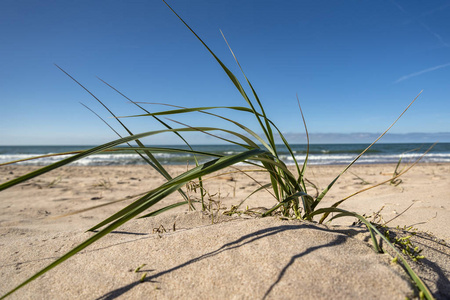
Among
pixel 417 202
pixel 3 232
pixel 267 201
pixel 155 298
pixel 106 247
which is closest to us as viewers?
pixel 155 298

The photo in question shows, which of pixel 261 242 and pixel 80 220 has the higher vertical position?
pixel 261 242

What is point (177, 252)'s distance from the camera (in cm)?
98

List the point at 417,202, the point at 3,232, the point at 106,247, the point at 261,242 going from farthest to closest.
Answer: the point at 417,202 → the point at 3,232 → the point at 106,247 → the point at 261,242

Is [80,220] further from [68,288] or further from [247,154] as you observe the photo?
[247,154]

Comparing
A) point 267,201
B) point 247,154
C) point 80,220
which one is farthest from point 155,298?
point 267,201

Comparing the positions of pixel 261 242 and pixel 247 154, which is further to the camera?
pixel 261 242

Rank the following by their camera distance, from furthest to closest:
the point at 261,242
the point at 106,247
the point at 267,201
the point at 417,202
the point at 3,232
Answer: the point at 267,201 < the point at 417,202 < the point at 3,232 < the point at 106,247 < the point at 261,242

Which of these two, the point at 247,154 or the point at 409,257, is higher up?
the point at 247,154

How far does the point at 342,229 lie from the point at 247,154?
63cm

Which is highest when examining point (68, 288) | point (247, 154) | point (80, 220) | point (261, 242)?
point (247, 154)

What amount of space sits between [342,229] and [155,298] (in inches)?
31.2

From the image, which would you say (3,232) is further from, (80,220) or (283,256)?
(283,256)

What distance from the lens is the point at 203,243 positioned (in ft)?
3.34

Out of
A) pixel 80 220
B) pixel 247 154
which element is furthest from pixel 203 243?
pixel 80 220
